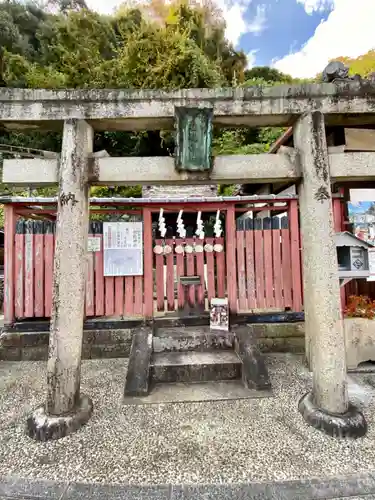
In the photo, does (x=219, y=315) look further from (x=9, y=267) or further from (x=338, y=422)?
(x=9, y=267)

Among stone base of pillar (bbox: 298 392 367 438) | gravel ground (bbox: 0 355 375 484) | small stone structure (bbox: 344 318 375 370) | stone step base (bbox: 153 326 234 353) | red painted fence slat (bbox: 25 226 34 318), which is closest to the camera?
gravel ground (bbox: 0 355 375 484)

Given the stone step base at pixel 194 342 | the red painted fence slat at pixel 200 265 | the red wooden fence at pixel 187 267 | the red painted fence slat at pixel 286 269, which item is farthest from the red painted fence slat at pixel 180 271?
the red painted fence slat at pixel 286 269

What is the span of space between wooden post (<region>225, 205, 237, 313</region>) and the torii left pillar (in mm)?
3167

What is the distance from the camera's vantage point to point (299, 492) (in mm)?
2537

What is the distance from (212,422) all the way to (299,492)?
1248mm

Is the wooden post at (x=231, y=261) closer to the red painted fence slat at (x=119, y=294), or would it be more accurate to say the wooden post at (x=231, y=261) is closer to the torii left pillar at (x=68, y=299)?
the red painted fence slat at (x=119, y=294)

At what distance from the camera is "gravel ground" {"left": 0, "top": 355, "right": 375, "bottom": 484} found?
2.77 metres

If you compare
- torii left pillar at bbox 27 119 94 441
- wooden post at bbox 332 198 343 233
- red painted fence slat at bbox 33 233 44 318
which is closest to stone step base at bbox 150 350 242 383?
torii left pillar at bbox 27 119 94 441

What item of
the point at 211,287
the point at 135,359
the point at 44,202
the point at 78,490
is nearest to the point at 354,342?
the point at 211,287

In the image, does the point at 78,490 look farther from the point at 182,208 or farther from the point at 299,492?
the point at 182,208

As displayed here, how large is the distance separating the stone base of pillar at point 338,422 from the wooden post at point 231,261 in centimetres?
260

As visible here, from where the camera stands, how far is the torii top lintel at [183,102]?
3.68 metres

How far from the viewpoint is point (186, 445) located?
315 centimetres

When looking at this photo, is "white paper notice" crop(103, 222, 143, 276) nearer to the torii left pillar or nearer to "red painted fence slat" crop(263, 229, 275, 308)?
the torii left pillar
